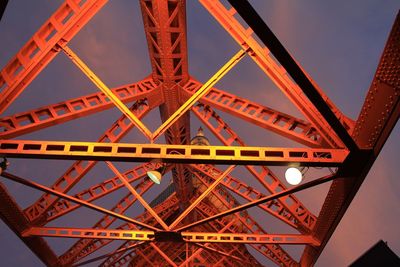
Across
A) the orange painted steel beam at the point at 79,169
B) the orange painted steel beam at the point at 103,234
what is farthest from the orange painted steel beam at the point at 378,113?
the orange painted steel beam at the point at 103,234

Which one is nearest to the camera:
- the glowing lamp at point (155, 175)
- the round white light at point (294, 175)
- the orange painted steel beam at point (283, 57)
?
the orange painted steel beam at point (283, 57)

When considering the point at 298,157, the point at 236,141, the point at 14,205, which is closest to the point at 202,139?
the point at 236,141

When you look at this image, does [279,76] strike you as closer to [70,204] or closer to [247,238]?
[247,238]

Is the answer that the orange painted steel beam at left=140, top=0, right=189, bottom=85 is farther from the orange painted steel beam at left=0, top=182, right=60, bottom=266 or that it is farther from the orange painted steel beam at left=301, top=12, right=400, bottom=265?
the orange painted steel beam at left=0, top=182, right=60, bottom=266

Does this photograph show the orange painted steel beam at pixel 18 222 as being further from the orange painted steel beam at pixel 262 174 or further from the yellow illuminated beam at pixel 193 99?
the orange painted steel beam at pixel 262 174

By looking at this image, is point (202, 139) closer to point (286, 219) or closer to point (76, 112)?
point (286, 219)

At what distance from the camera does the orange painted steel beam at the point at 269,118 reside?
810 centimetres

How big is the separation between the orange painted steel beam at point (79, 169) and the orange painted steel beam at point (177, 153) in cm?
358

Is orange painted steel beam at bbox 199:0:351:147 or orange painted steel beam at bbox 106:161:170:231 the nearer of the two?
orange painted steel beam at bbox 199:0:351:147

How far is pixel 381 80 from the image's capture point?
6.02 meters

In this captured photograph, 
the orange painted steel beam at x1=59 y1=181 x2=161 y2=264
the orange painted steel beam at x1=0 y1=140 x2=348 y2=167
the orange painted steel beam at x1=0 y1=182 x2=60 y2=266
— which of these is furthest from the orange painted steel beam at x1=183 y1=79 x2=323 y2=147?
the orange painted steel beam at x1=59 y1=181 x2=161 y2=264

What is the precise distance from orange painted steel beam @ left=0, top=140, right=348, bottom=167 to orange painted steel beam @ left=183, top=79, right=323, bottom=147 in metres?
0.88

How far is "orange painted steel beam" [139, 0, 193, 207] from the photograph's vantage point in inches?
352

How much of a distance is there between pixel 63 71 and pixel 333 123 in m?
151
